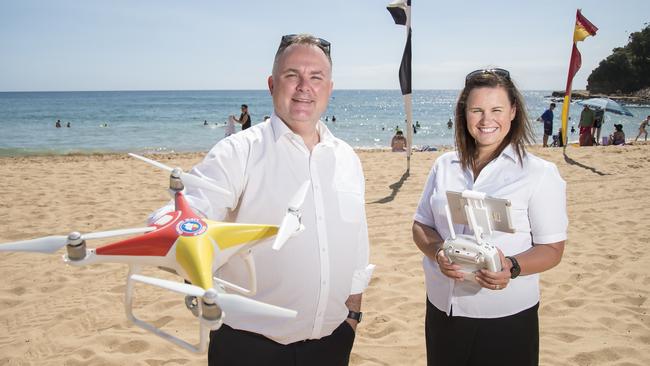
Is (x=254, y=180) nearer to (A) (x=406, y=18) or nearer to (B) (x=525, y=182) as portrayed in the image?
(B) (x=525, y=182)

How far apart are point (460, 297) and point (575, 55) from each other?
1204 centimetres

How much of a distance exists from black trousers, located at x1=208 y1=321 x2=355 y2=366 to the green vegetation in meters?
89.8

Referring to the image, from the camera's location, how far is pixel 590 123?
1555cm

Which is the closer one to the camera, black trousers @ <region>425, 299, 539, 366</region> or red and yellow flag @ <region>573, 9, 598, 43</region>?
black trousers @ <region>425, 299, 539, 366</region>

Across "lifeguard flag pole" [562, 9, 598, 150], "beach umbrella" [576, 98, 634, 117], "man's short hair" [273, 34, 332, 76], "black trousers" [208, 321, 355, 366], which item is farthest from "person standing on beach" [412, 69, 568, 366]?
"beach umbrella" [576, 98, 634, 117]

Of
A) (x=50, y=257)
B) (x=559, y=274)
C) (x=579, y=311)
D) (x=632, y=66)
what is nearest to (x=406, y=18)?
(x=559, y=274)

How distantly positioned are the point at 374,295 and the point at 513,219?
2.59 metres

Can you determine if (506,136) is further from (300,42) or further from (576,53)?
(576,53)

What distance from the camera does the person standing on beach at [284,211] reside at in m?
1.68

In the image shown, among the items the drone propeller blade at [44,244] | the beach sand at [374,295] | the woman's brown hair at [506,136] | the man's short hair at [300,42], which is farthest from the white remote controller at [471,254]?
the beach sand at [374,295]

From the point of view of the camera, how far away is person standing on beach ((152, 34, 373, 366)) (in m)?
1.68

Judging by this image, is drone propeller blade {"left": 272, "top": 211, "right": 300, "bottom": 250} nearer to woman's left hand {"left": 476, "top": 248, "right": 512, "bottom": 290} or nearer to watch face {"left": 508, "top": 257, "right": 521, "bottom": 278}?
woman's left hand {"left": 476, "top": 248, "right": 512, "bottom": 290}

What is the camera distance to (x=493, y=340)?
195cm

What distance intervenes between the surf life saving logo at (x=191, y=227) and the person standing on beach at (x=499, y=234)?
104 centimetres
